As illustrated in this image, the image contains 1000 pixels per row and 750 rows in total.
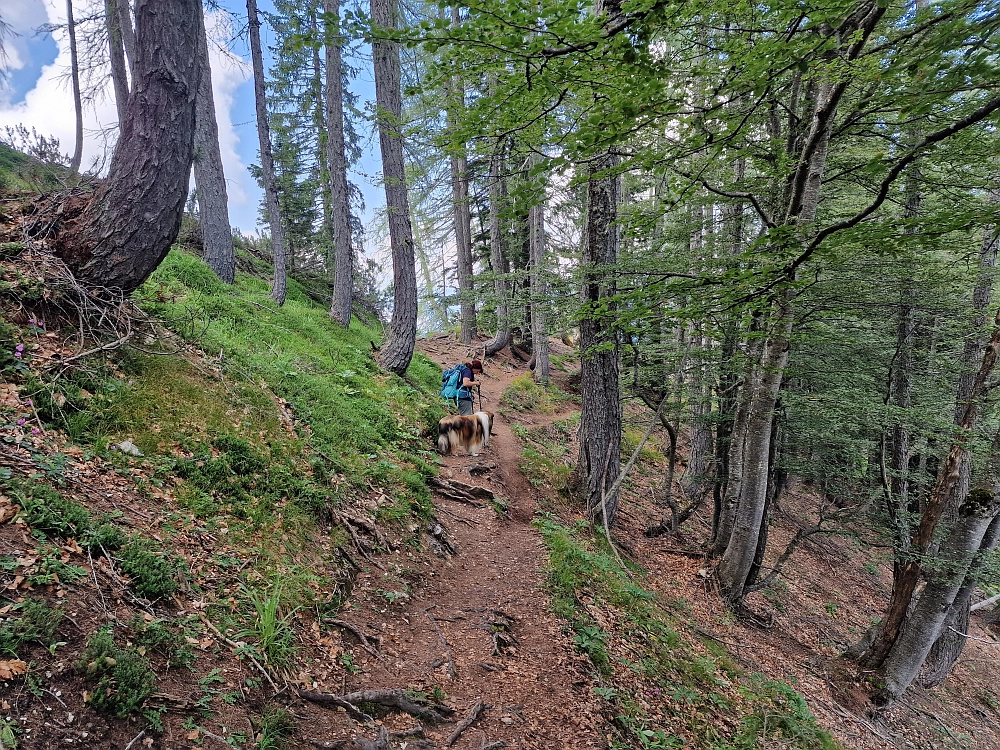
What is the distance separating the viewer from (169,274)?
7.91 meters

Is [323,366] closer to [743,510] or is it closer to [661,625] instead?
[661,625]

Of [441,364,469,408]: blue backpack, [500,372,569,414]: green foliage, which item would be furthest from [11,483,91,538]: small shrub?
[500,372,569,414]: green foliage

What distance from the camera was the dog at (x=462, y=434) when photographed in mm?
8070

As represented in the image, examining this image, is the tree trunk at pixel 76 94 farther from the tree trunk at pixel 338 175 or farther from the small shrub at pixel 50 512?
the small shrub at pixel 50 512

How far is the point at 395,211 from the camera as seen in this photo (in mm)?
9586

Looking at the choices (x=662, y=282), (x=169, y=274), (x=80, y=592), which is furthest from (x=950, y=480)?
(x=169, y=274)

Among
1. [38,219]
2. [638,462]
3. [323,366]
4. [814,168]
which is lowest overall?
[638,462]

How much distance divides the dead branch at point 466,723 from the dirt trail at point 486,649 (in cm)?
4

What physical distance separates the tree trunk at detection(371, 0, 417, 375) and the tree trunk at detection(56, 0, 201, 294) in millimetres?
5055

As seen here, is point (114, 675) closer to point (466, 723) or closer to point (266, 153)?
point (466, 723)

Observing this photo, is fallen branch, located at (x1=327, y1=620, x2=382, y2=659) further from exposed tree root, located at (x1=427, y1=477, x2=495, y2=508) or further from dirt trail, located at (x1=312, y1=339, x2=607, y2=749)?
exposed tree root, located at (x1=427, y1=477, x2=495, y2=508)

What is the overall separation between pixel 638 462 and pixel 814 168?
890 centimetres

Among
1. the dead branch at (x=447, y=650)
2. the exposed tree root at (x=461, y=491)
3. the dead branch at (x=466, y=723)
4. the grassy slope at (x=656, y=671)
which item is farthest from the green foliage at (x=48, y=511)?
the exposed tree root at (x=461, y=491)

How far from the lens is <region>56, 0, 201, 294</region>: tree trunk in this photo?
157 inches
